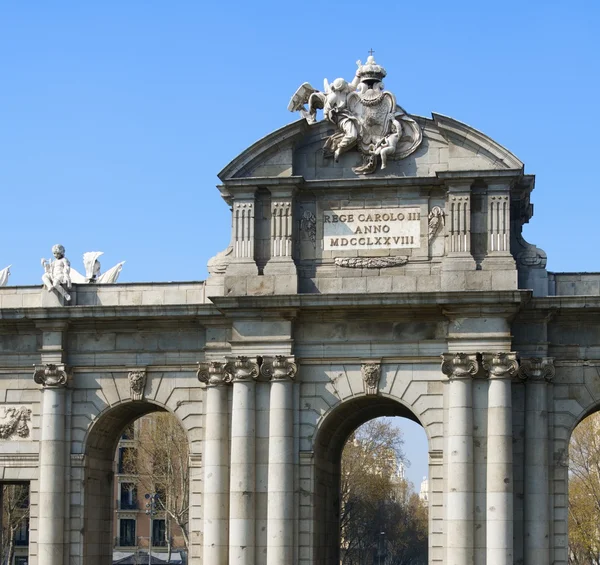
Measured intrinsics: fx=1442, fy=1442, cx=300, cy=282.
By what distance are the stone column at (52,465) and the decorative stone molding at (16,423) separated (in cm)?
73

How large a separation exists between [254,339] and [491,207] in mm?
7468

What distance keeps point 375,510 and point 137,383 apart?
184 ft

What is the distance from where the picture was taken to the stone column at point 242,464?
3919cm

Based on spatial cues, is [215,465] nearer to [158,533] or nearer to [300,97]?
[300,97]

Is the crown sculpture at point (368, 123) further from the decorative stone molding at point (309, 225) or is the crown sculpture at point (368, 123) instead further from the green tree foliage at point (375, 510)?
the green tree foliage at point (375, 510)

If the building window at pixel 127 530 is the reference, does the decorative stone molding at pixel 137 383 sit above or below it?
above

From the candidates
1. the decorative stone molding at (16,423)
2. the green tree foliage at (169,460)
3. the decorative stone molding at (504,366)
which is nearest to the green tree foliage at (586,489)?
the green tree foliage at (169,460)

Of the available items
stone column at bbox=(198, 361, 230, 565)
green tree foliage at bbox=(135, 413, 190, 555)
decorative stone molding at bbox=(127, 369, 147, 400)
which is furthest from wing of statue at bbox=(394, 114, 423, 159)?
green tree foliage at bbox=(135, 413, 190, 555)

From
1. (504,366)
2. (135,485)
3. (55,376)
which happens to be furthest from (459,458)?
(135,485)

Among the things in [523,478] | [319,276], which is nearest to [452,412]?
[523,478]

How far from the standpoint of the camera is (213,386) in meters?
40.5

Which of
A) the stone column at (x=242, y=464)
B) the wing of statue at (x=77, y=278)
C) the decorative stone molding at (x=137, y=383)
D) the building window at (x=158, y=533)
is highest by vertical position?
the wing of statue at (x=77, y=278)

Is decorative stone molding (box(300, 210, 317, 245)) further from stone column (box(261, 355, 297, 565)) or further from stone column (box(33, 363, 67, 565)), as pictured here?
stone column (box(33, 363, 67, 565))

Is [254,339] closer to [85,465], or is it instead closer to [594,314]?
[85,465]
